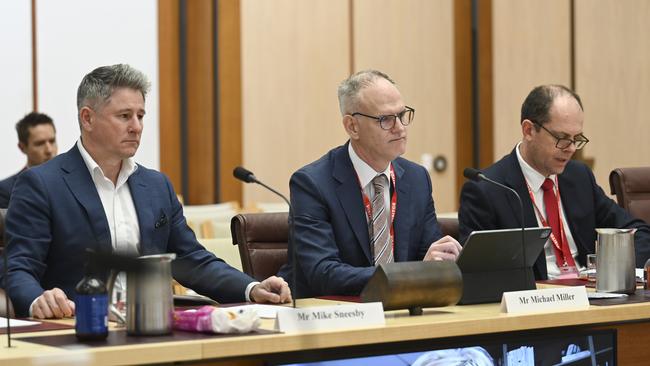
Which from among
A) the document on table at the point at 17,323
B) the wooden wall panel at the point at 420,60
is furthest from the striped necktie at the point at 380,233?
the wooden wall panel at the point at 420,60

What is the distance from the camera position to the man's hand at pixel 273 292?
3.28m

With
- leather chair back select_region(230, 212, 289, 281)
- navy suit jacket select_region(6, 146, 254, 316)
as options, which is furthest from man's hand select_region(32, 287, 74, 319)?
leather chair back select_region(230, 212, 289, 281)

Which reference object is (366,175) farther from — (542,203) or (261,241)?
(542,203)

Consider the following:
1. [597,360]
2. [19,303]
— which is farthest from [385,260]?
[19,303]

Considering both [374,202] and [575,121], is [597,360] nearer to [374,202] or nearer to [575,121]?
[374,202]

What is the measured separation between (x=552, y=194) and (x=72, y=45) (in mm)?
4115

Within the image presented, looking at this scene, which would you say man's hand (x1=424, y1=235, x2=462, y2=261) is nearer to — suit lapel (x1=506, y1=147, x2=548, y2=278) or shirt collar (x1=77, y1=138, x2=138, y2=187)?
suit lapel (x1=506, y1=147, x2=548, y2=278)

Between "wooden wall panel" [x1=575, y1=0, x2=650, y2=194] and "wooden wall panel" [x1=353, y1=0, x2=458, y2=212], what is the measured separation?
1.07m

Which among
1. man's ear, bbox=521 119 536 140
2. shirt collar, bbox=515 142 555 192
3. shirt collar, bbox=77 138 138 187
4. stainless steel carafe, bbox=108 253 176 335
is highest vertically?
man's ear, bbox=521 119 536 140

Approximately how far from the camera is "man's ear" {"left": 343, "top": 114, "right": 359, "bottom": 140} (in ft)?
12.9

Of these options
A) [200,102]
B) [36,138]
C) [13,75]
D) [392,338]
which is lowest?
[392,338]

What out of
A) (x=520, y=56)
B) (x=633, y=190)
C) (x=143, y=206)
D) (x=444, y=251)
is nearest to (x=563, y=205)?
(x=633, y=190)

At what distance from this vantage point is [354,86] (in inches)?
156

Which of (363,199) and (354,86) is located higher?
(354,86)
